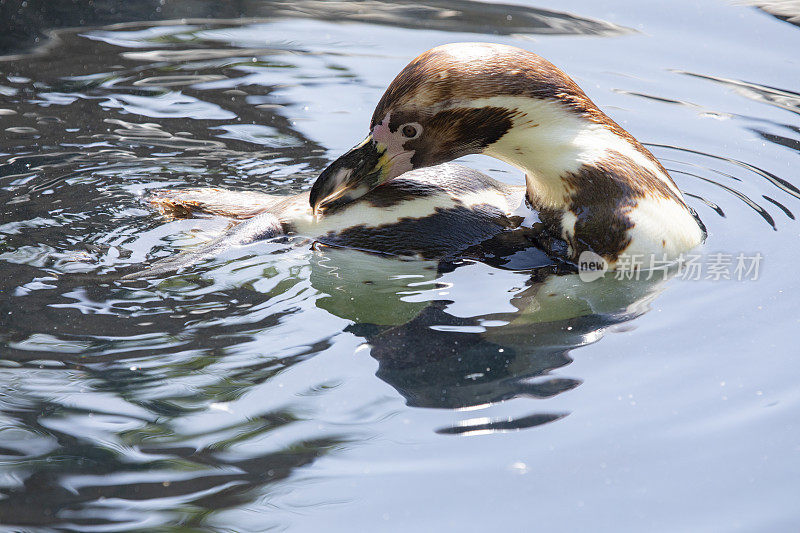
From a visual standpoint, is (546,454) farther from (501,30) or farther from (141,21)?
(141,21)

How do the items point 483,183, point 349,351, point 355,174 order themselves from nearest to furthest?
1. point 349,351
2. point 355,174
3. point 483,183

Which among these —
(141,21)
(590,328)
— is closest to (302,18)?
(141,21)

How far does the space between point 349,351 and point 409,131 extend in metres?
0.83

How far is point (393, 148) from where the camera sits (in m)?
3.55

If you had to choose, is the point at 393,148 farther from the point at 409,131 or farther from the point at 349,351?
the point at 349,351

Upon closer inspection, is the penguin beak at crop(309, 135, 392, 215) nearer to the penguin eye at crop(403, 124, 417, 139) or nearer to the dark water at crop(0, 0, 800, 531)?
the penguin eye at crop(403, 124, 417, 139)

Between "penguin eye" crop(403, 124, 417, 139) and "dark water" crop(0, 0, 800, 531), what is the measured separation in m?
0.50

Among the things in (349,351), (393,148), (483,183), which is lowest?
(349,351)

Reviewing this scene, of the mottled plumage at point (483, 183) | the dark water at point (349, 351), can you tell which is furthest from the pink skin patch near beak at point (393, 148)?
the dark water at point (349, 351)

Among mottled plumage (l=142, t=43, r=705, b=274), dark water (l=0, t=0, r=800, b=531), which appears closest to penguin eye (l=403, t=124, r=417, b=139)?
mottled plumage (l=142, t=43, r=705, b=274)

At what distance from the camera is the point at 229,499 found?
2.46 m

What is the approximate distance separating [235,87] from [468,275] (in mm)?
2574

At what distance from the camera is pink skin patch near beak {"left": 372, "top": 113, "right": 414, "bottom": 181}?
352 cm

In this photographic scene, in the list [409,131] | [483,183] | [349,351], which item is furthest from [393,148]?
[349,351]
